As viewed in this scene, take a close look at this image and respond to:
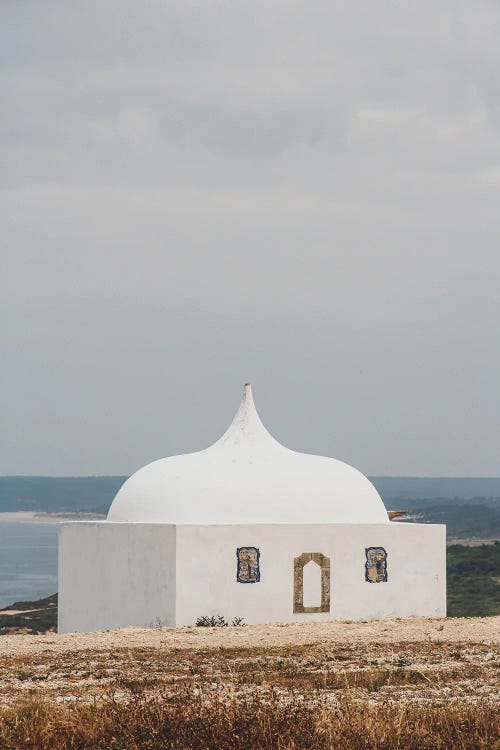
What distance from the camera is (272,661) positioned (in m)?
16.2

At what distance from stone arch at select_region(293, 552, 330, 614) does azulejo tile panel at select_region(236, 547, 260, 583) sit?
633mm

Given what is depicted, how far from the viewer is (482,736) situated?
1088cm

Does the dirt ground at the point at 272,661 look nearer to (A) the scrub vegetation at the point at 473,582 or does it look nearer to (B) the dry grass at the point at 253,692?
(B) the dry grass at the point at 253,692

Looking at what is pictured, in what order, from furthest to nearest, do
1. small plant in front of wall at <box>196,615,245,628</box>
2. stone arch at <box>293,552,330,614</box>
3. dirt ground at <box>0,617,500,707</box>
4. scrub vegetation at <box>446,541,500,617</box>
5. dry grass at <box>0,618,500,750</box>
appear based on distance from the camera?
scrub vegetation at <box>446,541,500,617</box>, stone arch at <box>293,552,330,614</box>, small plant in front of wall at <box>196,615,245,628</box>, dirt ground at <box>0,617,500,707</box>, dry grass at <box>0,618,500,750</box>

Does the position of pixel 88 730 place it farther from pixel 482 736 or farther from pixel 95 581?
pixel 95 581

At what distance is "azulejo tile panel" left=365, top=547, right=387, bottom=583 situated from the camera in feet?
78.5

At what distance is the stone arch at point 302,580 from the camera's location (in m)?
23.2

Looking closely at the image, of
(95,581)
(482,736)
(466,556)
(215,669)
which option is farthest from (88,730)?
(466,556)

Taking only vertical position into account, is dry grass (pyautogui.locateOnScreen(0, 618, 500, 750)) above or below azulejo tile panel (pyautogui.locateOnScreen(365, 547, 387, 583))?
below

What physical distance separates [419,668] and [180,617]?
7611 mm

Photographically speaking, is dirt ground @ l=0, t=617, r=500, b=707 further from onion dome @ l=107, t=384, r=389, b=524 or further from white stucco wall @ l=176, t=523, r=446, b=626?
onion dome @ l=107, t=384, r=389, b=524

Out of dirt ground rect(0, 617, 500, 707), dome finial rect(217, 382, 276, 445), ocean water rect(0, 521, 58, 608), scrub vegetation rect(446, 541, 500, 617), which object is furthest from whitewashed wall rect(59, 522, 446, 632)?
ocean water rect(0, 521, 58, 608)

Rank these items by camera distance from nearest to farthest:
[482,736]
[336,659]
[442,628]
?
1. [482,736]
2. [336,659]
3. [442,628]

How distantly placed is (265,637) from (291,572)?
4143 millimetres
